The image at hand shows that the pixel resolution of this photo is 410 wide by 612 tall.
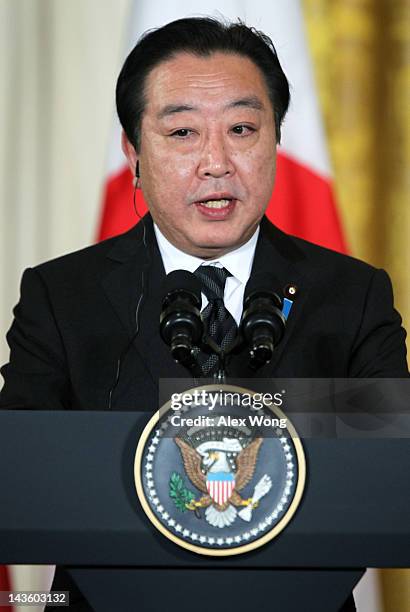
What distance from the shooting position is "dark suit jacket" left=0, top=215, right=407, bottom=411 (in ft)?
5.30

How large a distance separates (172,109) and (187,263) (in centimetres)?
27

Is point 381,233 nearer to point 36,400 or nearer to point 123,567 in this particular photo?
point 36,400

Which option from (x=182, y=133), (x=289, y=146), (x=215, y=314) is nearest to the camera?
(x=215, y=314)

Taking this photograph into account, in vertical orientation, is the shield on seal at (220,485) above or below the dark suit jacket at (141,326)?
below

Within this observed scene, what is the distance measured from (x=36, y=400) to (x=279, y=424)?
584 mm

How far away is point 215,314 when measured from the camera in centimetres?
159

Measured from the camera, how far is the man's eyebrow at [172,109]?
1.69m

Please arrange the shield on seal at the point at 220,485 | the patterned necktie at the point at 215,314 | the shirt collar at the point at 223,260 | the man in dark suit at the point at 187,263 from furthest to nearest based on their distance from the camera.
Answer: the shirt collar at the point at 223,260 → the man in dark suit at the point at 187,263 → the patterned necktie at the point at 215,314 → the shield on seal at the point at 220,485

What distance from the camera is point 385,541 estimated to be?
1.09 m

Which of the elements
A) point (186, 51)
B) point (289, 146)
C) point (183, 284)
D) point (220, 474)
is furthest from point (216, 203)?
point (289, 146)

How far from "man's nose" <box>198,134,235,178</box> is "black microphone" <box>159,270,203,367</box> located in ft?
1.77

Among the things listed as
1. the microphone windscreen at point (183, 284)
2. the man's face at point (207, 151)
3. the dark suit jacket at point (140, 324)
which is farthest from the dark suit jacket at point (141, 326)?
the microphone windscreen at point (183, 284)

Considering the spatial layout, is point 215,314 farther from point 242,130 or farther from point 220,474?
point 220,474

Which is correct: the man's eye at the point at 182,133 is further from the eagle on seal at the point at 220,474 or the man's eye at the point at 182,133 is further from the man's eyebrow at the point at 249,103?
the eagle on seal at the point at 220,474
